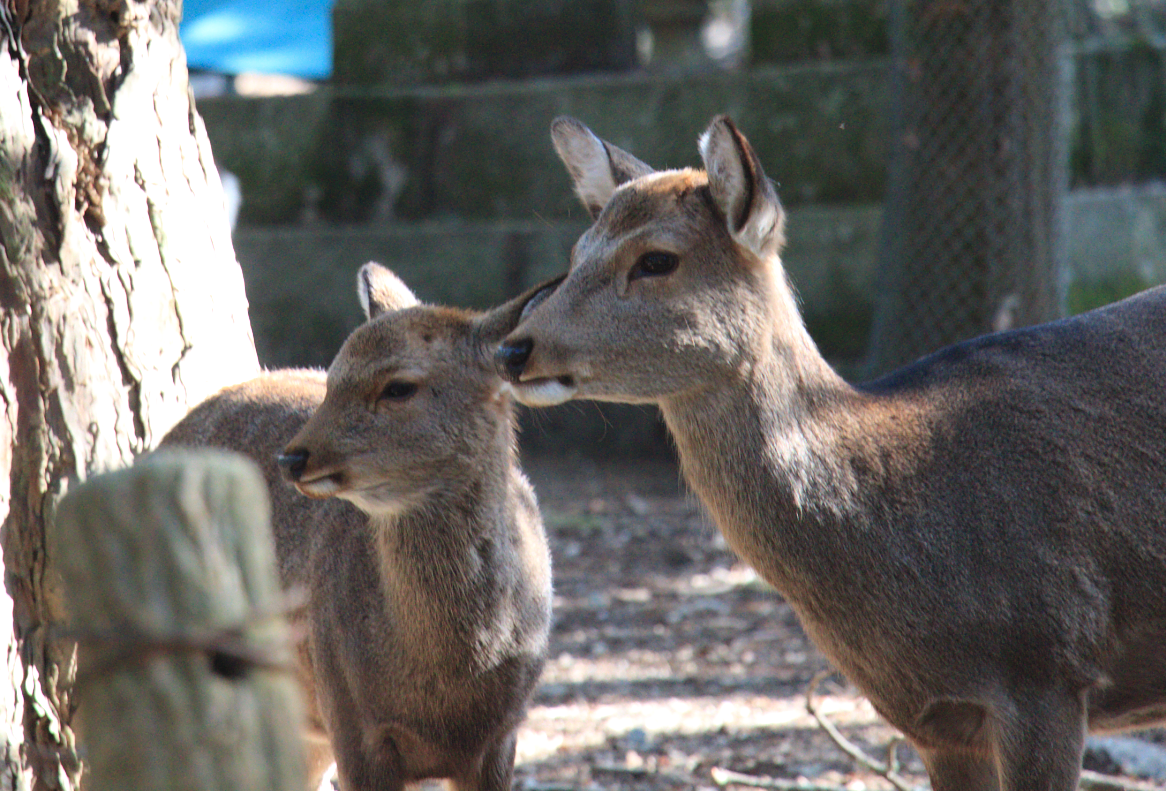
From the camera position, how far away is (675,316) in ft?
12.2

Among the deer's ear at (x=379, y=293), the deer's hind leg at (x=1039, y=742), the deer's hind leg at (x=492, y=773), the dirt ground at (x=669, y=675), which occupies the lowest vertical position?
the dirt ground at (x=669, y=675)

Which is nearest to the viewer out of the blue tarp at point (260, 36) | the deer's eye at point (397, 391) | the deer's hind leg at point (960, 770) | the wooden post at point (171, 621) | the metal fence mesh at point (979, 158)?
the wooden post at point (171, 621)

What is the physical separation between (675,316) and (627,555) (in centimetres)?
475

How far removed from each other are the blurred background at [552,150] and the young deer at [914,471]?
4957mm

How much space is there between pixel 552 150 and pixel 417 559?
23.1ft

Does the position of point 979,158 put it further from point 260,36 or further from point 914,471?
point 260,36

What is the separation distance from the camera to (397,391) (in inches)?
163

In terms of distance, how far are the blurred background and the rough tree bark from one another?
198 inches

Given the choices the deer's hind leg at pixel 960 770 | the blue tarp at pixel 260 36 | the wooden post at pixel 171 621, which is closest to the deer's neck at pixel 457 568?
the deer's hind leg at pixel 960 770

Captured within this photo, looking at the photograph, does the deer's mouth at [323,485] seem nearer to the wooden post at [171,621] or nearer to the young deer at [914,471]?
the young deer at [914,471]

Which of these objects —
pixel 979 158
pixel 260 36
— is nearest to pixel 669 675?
pixel 979 158

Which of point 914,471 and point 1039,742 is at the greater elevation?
point 914,471

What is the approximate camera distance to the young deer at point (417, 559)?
154 inches

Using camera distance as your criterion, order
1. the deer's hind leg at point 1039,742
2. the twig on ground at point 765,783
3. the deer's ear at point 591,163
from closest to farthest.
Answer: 1. the deer's hind leg at point 1039,742
2. the deer's ear at point 591,163
3. the twig on ground at point 765,783
